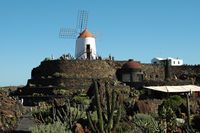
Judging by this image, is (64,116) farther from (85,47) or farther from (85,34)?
(85,34)

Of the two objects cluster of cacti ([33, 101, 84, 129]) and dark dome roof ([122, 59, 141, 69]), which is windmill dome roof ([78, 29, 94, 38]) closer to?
dark dome roof ([122, 59, 141, 69])

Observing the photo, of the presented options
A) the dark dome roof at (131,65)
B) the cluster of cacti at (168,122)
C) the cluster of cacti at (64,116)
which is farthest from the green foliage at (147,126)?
the dark dome roof at (131,65)

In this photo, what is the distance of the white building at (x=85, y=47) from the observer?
54.7 metres

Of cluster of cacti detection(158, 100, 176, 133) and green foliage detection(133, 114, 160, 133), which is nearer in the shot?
cluster of cacti detection(158, 100, 176, 133)

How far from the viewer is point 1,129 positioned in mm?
16688

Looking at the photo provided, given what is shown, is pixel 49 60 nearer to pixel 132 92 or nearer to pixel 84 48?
pixel 84 48

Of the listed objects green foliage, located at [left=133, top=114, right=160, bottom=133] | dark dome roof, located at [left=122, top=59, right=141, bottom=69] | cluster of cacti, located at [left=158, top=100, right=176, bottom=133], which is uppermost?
dark dome roof, located at [left=122, top=59, right=141, bottom=69]

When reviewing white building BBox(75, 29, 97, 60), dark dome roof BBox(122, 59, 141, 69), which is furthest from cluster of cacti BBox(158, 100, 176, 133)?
white building BBox(75, 29, 97, 60)

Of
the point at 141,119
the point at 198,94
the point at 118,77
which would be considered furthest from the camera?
the point at 118,77

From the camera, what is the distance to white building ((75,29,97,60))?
5466 cm

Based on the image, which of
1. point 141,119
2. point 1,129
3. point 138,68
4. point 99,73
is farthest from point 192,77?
point 1,129

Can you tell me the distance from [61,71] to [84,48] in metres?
7.06

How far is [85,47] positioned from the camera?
5472 centimetres

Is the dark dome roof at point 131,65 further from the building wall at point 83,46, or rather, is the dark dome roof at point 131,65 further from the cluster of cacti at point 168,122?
the cluster of cacti at point 168,122
